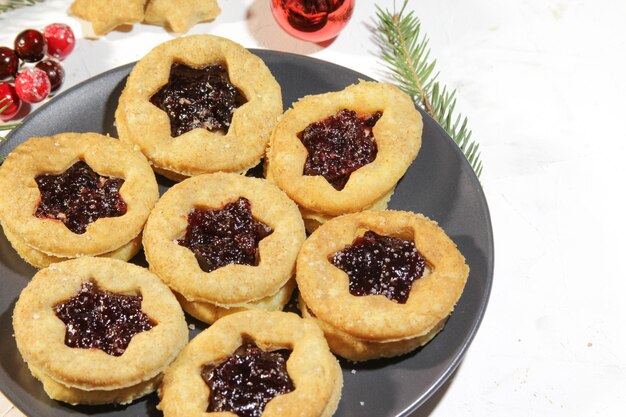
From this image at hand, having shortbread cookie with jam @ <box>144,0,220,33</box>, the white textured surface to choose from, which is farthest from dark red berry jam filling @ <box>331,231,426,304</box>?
shortbread cookie with jam @ <box>144,0,220,33</box>

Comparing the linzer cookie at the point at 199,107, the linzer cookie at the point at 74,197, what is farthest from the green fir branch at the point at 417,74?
the linzer cookie at the point at 74,197

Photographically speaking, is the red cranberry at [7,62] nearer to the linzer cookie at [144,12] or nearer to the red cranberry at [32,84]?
the red cranberry at [32,84]

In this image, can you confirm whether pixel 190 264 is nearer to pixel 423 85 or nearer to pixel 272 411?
pixel 272 411

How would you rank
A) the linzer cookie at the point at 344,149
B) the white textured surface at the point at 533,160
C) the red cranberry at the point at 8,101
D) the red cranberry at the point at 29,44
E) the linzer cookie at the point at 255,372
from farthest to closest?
the red cranberry at the point at 29,44, the red cranberry at the point at 8,101, the white textured surface at the point at 533,160, the linzer cookie at the point at 344,149, the linzer cookie at the point at 255,372

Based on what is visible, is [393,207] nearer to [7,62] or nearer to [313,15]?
[313,15]

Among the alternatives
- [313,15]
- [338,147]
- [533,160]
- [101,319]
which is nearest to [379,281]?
[338,147]

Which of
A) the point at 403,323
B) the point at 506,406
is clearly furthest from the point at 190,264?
the point at 506,406

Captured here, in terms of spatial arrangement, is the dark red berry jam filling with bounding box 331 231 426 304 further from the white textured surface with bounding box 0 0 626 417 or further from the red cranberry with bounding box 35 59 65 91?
the red cranberry with bounding box 35 59 65 91
